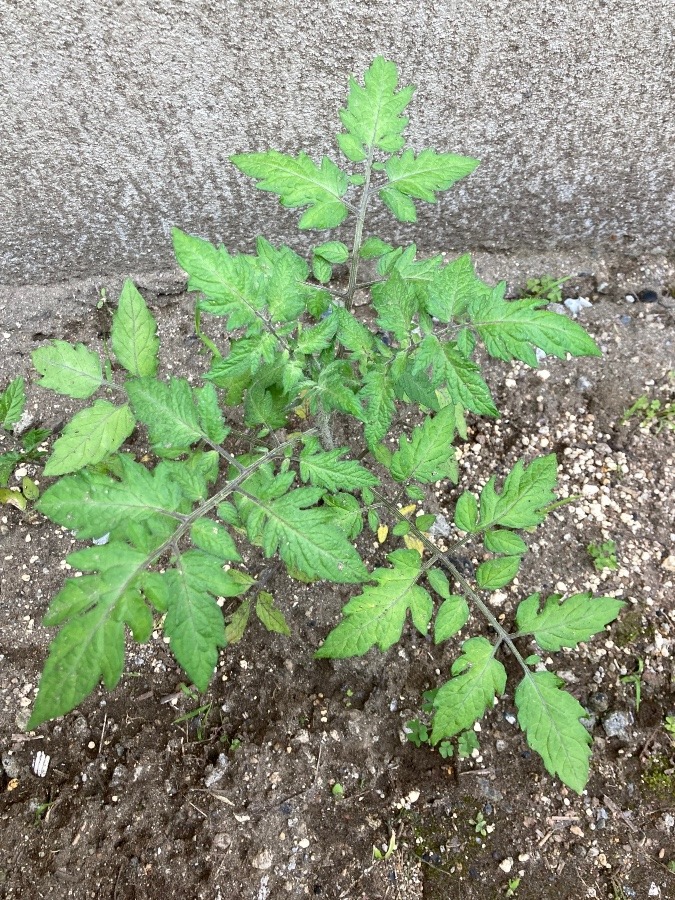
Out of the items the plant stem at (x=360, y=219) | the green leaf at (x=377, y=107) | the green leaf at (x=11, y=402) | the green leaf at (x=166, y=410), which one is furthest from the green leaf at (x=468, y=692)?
the green leaf at (x=11, y=402)

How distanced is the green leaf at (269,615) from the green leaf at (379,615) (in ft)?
1.53

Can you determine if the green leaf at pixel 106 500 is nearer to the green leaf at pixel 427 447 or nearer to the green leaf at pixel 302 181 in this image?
the green leaf at pixel 427 447

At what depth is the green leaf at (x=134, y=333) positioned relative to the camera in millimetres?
1627

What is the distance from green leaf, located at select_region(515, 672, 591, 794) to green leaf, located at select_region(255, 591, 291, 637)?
0.74 m

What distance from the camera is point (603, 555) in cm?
223

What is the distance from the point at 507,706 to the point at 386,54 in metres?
2.09

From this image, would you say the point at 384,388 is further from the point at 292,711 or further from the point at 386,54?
the point at 386,54

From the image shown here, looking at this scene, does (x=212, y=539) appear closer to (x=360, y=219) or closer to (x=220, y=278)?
(x=220, y=278)

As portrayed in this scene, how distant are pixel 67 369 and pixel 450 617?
3.71ft

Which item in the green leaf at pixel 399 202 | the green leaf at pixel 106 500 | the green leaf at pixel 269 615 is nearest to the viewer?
the green leaf at pixel 106 500

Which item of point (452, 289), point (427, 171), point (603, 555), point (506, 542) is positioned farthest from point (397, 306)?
point (603, 555)

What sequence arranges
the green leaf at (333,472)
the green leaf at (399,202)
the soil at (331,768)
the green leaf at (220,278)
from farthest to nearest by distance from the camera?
the soil at (331,768) → the green leaf at (399,202) → the green leaf at (333,472) → the green leaf at (220,278)

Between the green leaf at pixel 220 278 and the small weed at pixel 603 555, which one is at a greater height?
the green leaf at pixel 220 278

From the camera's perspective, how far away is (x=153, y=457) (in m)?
2.37
